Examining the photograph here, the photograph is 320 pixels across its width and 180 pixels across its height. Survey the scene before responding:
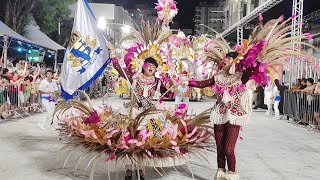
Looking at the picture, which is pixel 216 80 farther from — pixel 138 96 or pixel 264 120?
pixel 264 120

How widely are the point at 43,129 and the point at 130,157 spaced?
22.9 ft

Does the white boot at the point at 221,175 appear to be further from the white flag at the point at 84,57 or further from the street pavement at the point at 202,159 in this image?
the white flag at the point at 84,57

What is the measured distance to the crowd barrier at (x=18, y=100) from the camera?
45.6 feet

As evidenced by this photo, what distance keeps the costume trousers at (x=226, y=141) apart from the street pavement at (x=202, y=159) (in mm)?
331

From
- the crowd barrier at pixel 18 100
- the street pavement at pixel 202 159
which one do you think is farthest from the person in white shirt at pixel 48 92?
the crowd barrier at pixel 18 100

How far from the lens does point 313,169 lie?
24.3 ft

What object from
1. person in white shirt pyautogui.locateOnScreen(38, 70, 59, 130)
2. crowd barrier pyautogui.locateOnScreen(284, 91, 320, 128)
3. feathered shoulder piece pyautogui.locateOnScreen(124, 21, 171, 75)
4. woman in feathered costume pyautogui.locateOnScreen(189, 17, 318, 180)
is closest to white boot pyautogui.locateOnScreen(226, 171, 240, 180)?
woman in feathered costume pyautogui.locateOnScreen(189, 17, 318, 180)

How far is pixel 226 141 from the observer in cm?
589

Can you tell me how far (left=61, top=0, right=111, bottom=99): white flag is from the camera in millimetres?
7771

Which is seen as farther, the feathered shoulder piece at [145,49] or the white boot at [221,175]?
the feathered shoulder piece at [145,49]

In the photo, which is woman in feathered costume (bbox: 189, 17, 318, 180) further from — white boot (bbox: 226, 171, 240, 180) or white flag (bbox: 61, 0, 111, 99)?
white flag (bbox: 61, 0, 111, 99)

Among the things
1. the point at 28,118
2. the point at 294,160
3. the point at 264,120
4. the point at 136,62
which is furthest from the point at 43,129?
the point at 264,120

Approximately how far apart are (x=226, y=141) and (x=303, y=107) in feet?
30.1

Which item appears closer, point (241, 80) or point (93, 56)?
point (241, 80)
